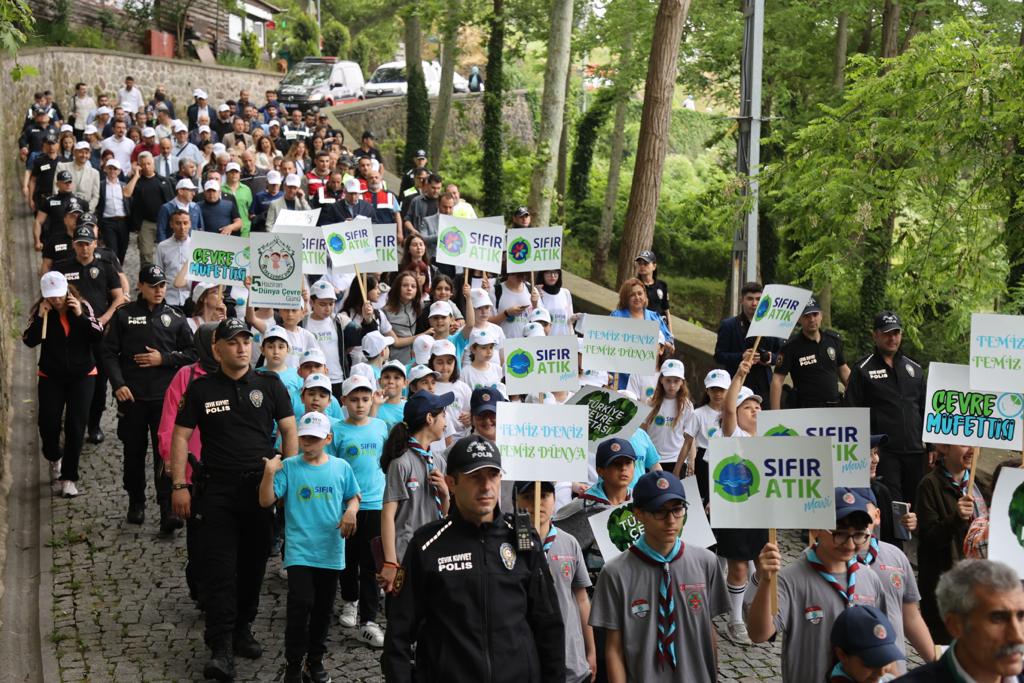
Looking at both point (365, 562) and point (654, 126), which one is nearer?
point (365, 562)

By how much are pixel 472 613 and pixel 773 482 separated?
5.32ft

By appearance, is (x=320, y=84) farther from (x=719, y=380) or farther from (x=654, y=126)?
(x=719, y=380)

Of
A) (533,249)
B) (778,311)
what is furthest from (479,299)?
(778,311)

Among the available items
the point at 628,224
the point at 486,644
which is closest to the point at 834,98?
the point at 628,224

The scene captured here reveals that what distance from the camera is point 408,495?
7.76 meters

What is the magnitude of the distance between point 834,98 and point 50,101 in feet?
50.8

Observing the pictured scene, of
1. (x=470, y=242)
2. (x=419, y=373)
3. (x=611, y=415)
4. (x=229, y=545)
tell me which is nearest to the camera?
(x=229, y=545)

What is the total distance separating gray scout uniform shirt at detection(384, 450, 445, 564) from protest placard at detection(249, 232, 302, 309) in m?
3.53

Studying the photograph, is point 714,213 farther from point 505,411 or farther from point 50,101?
point 50,101

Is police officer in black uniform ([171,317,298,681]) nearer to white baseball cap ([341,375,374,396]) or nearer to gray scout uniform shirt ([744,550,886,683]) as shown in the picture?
white baseball cap ([341,375,374,396])

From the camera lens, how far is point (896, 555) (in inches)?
243

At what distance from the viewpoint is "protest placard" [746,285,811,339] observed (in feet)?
32.9

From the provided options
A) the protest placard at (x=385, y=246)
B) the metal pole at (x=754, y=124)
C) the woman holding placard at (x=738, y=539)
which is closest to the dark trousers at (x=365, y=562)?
the woman holding placard at (x=738, y=539)

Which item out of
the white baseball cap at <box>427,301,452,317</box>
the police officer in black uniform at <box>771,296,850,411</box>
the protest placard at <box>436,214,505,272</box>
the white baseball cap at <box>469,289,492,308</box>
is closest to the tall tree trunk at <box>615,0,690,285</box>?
the protest placard at <box>436,214,505,272</box>
